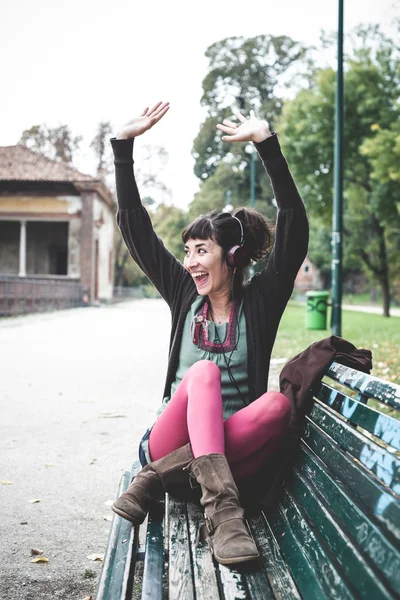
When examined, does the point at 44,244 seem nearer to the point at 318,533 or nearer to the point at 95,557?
the point at 95,557

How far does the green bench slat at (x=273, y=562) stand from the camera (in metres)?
1.68

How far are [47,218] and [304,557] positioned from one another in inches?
1294

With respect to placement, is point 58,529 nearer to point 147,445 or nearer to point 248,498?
point 147,445

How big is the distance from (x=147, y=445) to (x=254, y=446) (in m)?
0.45

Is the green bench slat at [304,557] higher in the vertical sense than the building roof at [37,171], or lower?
lower

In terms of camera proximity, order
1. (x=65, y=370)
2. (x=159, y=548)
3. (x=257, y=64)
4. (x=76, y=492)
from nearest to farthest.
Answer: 1. (x=159, y=548)
2. (x=76, y=492)
3. (x=65, y=370)
4. (x=257, y=64)

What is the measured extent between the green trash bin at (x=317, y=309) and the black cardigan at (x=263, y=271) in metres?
13.0

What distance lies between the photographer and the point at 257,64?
43812 millimetres

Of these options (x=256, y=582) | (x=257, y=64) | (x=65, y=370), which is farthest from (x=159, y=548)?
(x=257, y=64)

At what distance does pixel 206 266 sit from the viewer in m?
2.71

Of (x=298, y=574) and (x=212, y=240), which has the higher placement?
(x=212, y=240)

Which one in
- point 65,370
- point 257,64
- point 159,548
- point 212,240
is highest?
point 257,64

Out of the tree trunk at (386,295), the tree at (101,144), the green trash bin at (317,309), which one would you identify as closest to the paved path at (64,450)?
the green trash bin at (317,309)

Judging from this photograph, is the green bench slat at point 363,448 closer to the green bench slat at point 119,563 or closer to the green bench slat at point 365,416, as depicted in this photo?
the green bench slat at point 365,416
